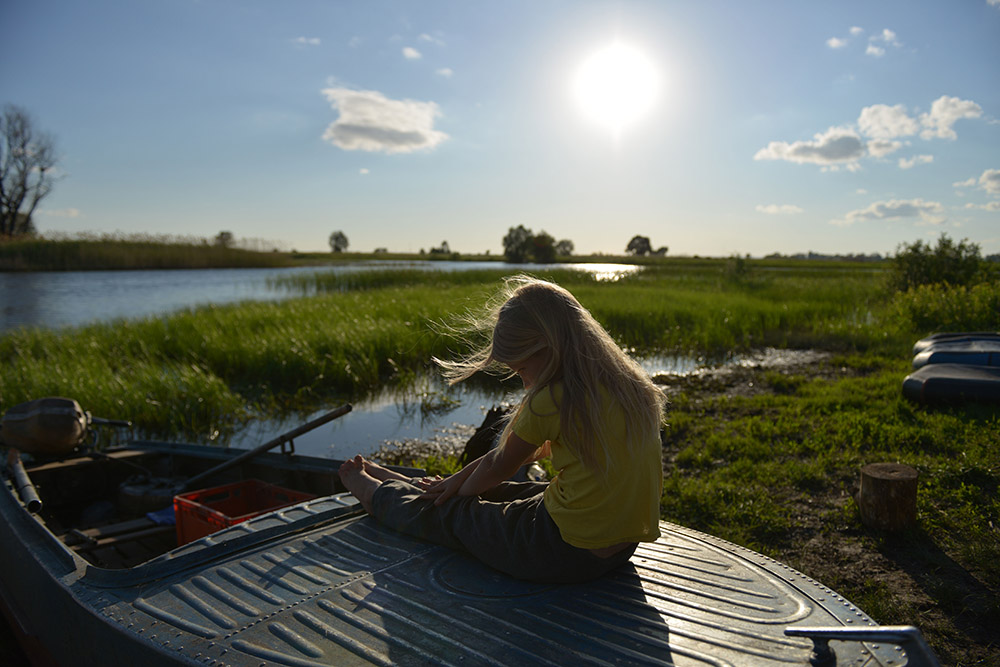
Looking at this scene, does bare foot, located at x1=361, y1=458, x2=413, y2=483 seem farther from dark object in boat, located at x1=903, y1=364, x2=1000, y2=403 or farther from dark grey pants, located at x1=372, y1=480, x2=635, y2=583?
dark object in boat, located at x1=903, y1=364, x2=1000, y2=403

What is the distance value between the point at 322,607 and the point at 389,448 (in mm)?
4796

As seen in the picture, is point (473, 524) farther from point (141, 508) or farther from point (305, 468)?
point (141, 508)

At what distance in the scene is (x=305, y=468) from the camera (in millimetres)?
4520

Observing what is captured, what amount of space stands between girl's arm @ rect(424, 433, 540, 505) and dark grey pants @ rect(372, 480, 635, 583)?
5 centimetres

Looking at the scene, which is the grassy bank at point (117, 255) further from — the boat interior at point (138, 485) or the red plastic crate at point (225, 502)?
the red plastic crate at point (225, 502)

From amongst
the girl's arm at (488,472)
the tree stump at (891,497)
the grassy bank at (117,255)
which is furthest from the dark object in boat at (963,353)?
the grassy bank at (117,255)

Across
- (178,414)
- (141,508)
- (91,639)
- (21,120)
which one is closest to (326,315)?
(178,414)

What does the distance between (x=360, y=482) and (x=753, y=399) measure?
655 centimetres

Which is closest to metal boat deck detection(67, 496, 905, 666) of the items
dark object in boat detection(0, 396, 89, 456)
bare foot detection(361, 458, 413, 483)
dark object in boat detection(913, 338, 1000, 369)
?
bare foot detection(361, 458, 413, 483)

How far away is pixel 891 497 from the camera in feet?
13.4

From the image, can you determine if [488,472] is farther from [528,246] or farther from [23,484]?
[528,246]

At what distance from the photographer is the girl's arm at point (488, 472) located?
240cm

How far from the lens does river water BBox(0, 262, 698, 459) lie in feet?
25.1

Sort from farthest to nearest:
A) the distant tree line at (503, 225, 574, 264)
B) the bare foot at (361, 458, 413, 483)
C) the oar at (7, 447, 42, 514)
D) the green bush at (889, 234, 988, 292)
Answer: the distant tree line at (503, 225, 574, 264), the green bush at (889, 234, 988, 292), the oar at (7, 447, 42, 514), the bare foot at (361, 458, 413, 483)
